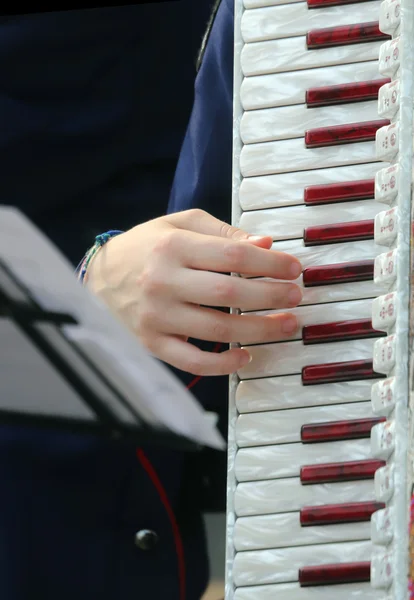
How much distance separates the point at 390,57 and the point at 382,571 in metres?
0.32

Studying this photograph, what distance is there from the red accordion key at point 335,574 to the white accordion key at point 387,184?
24 centimetres

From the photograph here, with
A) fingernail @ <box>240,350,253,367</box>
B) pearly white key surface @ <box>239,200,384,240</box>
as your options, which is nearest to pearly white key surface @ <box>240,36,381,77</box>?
pearly white key surface @ <box>239,200,384,240</box>

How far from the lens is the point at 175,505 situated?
114 centimetres

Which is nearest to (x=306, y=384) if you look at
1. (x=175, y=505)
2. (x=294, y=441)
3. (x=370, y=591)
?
(x=294, y=441)

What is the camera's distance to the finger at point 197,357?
672 millimetres

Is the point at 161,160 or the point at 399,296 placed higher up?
the point at 161,160

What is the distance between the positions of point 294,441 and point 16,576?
2.04ft

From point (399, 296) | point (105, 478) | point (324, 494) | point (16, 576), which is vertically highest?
point (399, 296)

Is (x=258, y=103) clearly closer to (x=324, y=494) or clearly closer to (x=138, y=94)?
(x=324, y=494)

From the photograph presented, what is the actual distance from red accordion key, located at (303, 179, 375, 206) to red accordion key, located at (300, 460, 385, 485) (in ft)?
0.60

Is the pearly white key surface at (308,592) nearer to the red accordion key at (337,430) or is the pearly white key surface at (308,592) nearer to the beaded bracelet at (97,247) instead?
the red accordion key at (337,430)

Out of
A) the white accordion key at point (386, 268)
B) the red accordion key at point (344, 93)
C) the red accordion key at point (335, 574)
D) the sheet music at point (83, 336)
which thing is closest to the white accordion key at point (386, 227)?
the white accordion key at point (386, 268)

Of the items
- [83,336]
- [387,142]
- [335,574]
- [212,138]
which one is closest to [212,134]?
[212,138]

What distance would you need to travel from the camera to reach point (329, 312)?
658 mm
